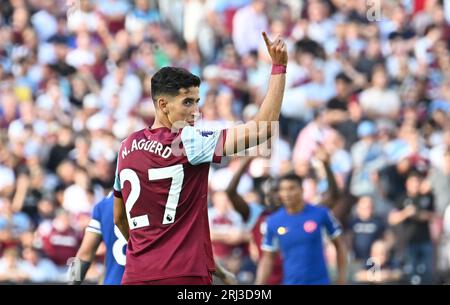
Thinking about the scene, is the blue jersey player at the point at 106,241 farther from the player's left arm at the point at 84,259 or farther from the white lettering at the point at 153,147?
the white lettering at the point at 153,147

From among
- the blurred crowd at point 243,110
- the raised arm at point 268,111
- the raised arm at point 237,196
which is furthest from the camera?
the blurred crowd at point 243,110

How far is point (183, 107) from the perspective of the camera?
6.81 m

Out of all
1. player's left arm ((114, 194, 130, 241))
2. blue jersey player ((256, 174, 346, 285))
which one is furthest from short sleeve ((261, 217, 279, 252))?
player's left arm ((114, 194, 130, 241))

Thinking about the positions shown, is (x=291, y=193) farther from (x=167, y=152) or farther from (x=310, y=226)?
(x=167, y=152)

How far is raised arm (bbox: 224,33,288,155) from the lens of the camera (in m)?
6.43

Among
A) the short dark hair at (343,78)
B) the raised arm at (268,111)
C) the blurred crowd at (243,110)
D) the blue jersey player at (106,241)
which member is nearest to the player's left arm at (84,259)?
the blue jersey player at (106,241)

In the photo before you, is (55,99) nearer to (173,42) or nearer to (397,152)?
(173,42)

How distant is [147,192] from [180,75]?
689mm

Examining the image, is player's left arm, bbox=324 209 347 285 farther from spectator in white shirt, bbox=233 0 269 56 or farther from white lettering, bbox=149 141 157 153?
spectator in white shirt, bbox=233 0 269 56

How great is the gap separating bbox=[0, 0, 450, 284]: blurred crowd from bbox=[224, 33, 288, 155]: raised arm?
667 centimetres

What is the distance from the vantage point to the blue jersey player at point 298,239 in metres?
10.9

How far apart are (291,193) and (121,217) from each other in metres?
4.02

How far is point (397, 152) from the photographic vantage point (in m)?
14.4

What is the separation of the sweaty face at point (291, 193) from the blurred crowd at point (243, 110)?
214 cm
